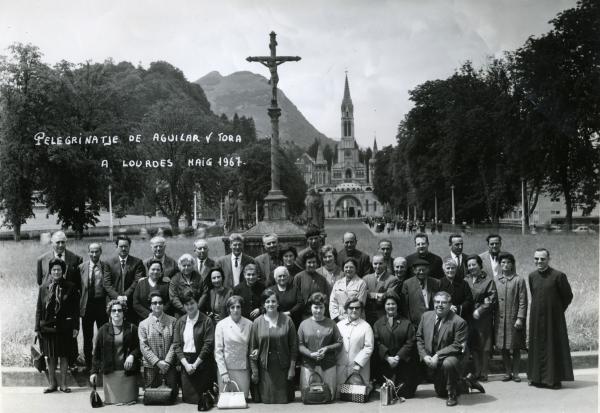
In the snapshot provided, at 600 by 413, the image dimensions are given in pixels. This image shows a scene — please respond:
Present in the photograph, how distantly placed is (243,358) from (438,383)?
223 cm

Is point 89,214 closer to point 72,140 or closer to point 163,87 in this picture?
point 72,140

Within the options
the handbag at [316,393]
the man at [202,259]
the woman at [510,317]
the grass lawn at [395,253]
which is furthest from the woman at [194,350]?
the woman at [510,317]

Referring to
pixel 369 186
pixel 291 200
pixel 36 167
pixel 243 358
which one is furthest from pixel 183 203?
pixel 369 186

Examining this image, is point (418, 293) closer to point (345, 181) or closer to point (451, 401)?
point (451, 401)

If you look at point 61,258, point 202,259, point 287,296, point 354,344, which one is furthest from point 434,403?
point 61,258

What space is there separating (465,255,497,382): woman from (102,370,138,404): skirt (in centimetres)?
410

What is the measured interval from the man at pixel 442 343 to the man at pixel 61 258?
171 inches

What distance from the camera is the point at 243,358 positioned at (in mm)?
6738

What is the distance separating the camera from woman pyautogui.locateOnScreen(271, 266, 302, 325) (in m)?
7.03

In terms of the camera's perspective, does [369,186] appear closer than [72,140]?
No

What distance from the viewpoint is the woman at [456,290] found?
716 cm

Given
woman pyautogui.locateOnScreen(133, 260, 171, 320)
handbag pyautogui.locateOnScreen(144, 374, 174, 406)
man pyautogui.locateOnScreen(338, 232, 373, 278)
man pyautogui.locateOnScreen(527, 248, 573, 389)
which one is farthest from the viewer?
man pyautogui.locateOnScreen(338, 232, 373, 278)

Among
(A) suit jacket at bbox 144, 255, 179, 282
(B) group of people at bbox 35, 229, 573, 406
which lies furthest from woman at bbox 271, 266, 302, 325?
(A) suit jacket at bbox 144, 255, 179, 282

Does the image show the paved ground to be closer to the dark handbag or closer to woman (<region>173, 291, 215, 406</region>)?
the dark handbag
